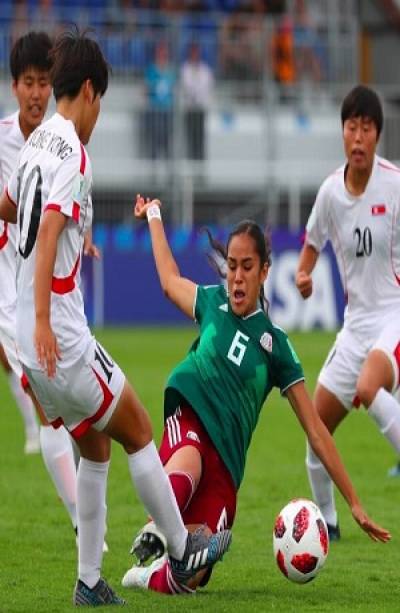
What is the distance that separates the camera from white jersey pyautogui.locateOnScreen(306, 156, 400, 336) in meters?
8.77

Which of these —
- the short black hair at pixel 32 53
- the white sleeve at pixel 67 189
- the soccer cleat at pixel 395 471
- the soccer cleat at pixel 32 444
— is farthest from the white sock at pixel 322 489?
the soccer cleat at pixel 32 444

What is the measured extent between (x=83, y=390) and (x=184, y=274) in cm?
2065

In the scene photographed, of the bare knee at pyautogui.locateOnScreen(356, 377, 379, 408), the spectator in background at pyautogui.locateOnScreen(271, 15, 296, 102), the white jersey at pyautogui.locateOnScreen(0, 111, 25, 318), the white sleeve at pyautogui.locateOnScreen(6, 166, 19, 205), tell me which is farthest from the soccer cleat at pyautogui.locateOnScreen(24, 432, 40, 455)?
the spectator in background at pyautogui.locateOnScreen(271, 15, 296, 102)

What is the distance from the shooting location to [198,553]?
6.54m

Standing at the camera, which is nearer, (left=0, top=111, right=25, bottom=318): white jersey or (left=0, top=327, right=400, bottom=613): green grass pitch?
(left=0, top=327, right=400, bottom=613): green grass pitch

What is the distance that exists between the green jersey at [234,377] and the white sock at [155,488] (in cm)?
65

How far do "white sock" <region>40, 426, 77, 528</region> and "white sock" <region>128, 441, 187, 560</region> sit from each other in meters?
1.42

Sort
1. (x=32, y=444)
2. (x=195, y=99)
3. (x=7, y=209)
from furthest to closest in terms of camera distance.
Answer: (x=195, y=99) → (x=32, y=444) → (x=7, y=209)

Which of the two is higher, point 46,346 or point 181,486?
point 46,346

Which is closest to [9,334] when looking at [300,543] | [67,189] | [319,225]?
[319,225]

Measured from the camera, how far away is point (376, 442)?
13.5 meters

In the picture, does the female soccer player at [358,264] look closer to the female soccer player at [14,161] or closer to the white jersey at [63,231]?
the female soccer player at [14,161]

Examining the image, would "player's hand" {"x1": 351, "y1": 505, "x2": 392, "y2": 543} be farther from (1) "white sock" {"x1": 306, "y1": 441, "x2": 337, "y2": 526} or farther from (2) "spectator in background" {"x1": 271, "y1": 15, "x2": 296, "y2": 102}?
(2) "spectator in background" {"x1": 271, "y1": 15, "x2": 296, "y2": 102}

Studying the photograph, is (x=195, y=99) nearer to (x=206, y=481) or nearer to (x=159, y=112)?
(x=159, y=112)
